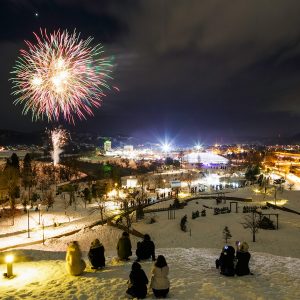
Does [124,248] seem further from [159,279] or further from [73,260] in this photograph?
[159,279]

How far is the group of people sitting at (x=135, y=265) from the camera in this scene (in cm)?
931

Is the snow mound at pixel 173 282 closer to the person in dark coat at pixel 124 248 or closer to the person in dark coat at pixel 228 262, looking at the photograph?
the person in dark coat at pixel 228 262

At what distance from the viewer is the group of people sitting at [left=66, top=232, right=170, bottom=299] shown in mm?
9312

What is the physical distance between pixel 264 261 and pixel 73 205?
124 ft

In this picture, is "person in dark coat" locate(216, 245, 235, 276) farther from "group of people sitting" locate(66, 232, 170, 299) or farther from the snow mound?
"group of people sitting" locate(66, 232, 170, 299)

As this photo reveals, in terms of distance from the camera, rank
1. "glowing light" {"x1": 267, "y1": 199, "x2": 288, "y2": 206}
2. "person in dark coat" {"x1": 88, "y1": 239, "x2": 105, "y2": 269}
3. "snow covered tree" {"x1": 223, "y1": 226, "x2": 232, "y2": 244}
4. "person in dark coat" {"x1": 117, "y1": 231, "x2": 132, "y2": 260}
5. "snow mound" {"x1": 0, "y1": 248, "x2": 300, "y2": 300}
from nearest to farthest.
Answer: "snow mound" {"x1": 0, "y1": 248, "x2": 300, "y2": 300} → "person in dark coat" {"x1": 88, "y1": 239, "x2": 105, "y2": 269} → "person in dark coat" {"x1": 117, "y1": 231, "x2": 132, "y2": 260} → "snow covered tree" {"x1": 223, "y1": 226, "x2": 232, "y2": 244} → "glowing light" {"x1": 267, "y1": 199, "x2": 288, "y2": 206}

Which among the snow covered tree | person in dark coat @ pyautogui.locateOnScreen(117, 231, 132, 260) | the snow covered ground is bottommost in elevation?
the snow covered tree

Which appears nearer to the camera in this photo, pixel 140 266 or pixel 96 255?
pixel 140 266

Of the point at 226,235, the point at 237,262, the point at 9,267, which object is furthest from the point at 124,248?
the point at 226,235

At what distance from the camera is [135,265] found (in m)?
9.34

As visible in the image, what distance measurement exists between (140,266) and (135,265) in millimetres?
216

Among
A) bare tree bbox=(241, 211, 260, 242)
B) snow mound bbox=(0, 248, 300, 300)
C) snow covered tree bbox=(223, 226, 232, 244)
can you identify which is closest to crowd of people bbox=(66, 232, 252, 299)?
snow mound bbox=(0, 248, 300, 300)

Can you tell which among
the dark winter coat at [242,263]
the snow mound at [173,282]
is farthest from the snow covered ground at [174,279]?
the dark winter coat at [242,263]

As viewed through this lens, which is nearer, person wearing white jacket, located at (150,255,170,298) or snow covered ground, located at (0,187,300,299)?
person wearing white jacket, located at (150,255,170,298)
